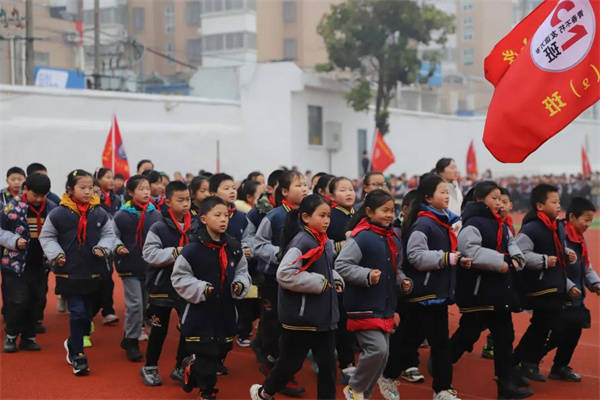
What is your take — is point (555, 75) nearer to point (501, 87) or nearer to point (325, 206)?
point (501, 87)

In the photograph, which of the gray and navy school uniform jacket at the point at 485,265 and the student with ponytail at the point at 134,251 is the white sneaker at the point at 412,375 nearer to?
the gray and navy school uniform jacket at the point at 485,265

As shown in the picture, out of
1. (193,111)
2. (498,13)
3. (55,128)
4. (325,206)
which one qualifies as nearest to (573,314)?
(325,206)

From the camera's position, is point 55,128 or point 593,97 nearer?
point 593,97

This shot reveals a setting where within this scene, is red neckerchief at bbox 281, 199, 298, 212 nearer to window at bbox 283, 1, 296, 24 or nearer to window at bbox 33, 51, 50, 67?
window at bbox 33, 51, 50, 67

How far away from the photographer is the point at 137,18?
5297cm

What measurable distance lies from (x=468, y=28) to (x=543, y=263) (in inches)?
2256

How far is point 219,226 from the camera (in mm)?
5973

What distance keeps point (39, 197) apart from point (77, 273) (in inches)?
46.1

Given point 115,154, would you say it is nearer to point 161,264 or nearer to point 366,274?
point 161,264

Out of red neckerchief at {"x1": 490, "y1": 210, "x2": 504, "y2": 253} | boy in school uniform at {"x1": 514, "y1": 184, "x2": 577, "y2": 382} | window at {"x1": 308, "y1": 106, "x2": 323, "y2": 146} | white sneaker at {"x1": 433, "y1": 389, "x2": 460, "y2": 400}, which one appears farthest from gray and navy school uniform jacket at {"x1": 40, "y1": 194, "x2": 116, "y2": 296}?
window at {"x1": 308, "y1": 106, "x2": 323, "y2": 146}

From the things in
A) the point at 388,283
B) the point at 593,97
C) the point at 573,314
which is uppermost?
the point at 593,97

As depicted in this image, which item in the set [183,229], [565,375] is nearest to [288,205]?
[183,229]

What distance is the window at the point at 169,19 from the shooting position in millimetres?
54469

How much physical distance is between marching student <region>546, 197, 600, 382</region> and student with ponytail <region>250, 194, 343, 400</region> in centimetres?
226
